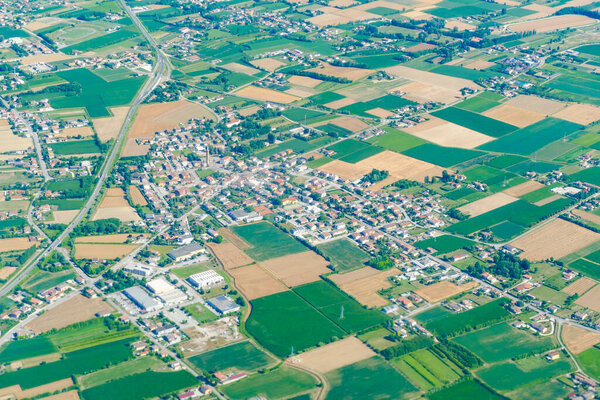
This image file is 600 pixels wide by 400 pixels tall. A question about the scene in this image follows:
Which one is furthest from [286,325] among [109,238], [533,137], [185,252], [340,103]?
[340,103]

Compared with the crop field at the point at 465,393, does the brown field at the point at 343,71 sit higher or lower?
higher

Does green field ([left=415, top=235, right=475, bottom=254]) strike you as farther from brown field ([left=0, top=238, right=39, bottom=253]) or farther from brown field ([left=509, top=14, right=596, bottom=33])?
brown field ([left=509, top=14, right=596, bottom=33])

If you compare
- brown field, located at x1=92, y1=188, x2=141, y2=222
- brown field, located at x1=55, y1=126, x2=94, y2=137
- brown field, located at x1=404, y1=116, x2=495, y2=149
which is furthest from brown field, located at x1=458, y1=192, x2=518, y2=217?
brown field, located at x1=55, y1=126, x2=94, y2=137

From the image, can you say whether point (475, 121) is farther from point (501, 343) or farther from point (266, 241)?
point (501, 343)

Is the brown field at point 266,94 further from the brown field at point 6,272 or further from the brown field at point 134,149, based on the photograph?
the brown field at point 6,272

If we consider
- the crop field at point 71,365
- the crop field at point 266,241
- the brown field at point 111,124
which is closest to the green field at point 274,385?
the crop field at point 71,365
